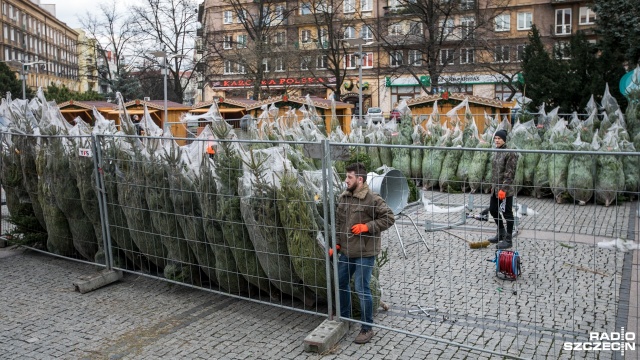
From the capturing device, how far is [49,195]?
26.5ft

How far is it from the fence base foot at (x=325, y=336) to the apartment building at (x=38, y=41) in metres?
67.3

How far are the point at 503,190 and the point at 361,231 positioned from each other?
8.58 ft

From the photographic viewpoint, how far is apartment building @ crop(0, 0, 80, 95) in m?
77.8

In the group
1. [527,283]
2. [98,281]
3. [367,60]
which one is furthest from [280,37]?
[527,283]

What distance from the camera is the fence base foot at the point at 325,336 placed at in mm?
5297

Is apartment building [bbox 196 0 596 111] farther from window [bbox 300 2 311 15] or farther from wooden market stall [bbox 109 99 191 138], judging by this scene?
wooden market stall [bbox 109 99 191 138]

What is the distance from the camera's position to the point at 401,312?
6.21 meters

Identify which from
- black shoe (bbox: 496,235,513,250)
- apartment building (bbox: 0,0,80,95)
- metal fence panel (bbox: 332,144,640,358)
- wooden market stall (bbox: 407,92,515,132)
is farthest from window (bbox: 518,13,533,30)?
black shoe (bbox: 496,235,513,250)

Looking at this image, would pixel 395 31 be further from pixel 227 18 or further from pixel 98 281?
pixel 98 281

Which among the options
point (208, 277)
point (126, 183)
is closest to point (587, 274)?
point (208, 277)

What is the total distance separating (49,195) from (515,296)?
5.84 metres

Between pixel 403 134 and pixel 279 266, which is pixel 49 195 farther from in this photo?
pixel 403 134

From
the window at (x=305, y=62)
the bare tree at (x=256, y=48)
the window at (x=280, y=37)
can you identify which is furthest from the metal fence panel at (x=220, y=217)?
the window at (x=280, y=37)

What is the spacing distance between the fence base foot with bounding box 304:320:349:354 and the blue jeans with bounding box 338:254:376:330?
16 cm
